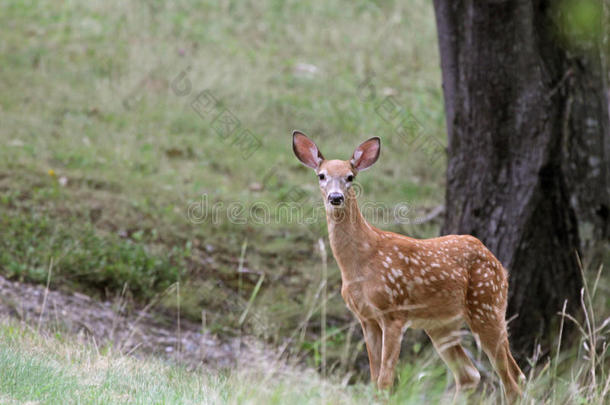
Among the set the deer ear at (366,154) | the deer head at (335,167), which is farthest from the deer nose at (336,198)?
the deer ear at (366,154)

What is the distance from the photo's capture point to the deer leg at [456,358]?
17.7 feet

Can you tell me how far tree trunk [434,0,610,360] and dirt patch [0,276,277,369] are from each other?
2.18 m

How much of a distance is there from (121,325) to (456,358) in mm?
3116

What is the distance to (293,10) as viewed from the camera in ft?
53.2

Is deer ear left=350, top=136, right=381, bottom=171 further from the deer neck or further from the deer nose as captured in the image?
the deer nose

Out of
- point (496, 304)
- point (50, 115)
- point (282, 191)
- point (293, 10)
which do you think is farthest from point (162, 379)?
point (293, 10)

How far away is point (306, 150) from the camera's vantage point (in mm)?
5355

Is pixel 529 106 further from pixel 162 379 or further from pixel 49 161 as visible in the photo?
pixel 49 161

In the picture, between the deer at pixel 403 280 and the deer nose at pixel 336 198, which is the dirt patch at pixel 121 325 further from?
the deer nose at pixel 336 198

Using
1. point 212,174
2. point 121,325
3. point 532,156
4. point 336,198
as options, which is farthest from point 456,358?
point 212,174

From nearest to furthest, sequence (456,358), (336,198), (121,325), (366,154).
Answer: (336,198), (366,154), (456,358), (121,325)

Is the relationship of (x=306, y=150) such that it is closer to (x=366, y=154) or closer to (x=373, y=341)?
(x=366, y=154)

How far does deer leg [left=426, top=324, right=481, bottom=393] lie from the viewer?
5.39 metres

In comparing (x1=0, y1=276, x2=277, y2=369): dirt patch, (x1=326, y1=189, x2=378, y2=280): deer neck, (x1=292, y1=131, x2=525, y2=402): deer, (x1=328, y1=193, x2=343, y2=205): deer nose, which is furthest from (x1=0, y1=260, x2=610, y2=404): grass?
(x1=328, y1=193, x2=343, y2=205): deer nose
